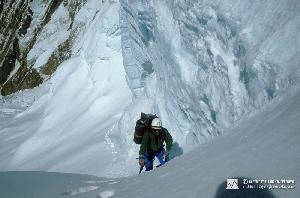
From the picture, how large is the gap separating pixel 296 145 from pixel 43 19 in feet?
75.6

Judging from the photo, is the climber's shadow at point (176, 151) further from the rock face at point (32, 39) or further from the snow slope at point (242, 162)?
the rock face at point (32, 39)

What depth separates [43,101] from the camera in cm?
1633

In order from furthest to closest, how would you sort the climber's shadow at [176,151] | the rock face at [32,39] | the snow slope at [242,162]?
the rock face at [32,39] < the climber's shadow at [176,151] < the snow slope at [242,162]

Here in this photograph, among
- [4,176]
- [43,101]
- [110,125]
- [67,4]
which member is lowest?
[4,176]

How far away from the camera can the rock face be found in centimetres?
2031

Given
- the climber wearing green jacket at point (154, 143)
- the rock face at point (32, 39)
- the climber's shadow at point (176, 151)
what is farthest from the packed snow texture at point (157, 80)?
the rock face at point (32, 39)

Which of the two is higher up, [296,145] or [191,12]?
[191,12]

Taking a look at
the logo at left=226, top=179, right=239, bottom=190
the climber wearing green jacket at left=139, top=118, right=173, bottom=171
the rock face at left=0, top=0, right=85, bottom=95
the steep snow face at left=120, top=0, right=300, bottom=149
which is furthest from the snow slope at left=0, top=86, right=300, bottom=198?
the rock face at left=0, top=0, right=85, bottom=95

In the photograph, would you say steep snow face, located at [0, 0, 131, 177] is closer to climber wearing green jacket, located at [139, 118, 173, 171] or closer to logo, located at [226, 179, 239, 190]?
climber wearing green jacket, located at [139, 118, 173, 171]

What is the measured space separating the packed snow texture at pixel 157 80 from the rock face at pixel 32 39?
484 cm

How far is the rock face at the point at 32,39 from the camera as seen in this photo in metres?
20.3

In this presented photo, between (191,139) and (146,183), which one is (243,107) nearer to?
(191,139)

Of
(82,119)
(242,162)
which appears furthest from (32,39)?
(242,162)

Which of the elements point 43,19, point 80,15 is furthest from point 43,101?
point 43,19
